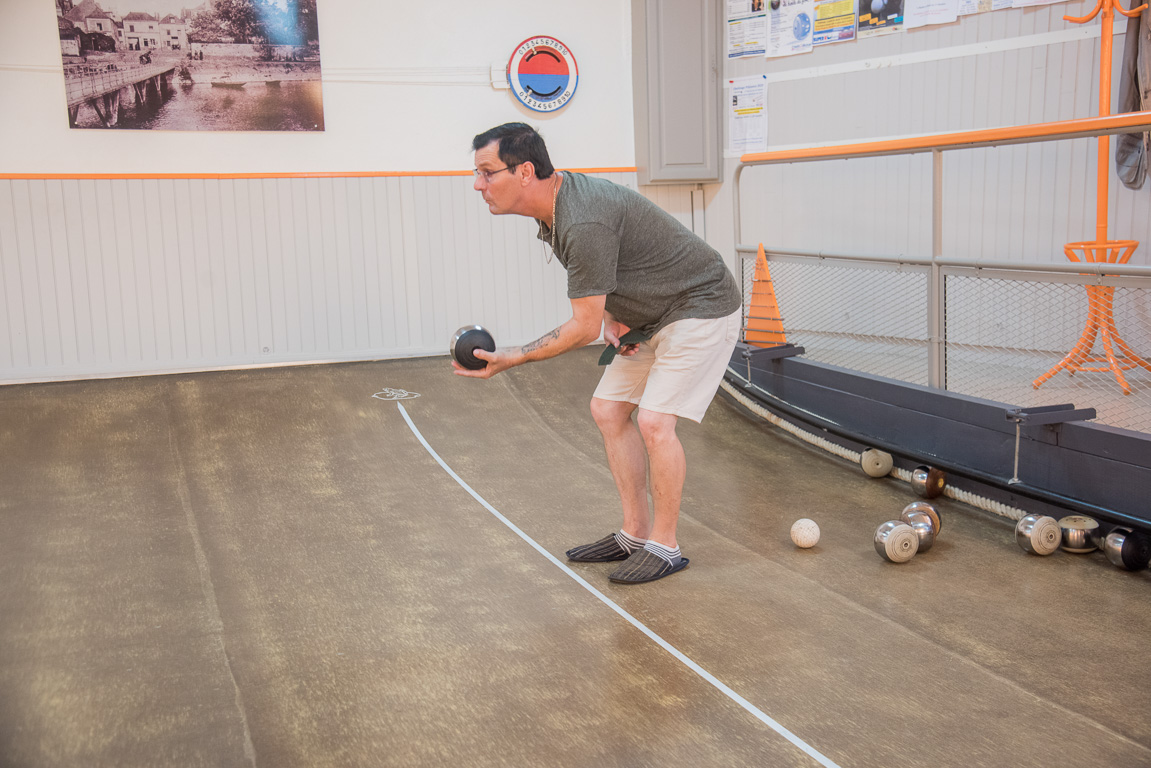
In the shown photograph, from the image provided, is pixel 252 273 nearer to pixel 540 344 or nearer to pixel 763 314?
pixel 763 314

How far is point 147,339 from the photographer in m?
6.68

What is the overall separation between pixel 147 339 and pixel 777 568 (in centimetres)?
510

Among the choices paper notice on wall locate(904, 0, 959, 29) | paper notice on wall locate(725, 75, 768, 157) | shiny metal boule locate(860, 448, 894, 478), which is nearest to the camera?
shiny metal boule locate(860, 448, 894, 478)

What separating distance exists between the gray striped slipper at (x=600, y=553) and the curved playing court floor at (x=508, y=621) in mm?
61

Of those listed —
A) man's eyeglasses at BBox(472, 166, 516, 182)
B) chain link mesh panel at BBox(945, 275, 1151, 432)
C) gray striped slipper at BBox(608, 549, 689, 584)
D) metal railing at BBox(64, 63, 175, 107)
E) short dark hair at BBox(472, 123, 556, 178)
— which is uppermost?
metal railing at BBox(64, 63, 175, 107)

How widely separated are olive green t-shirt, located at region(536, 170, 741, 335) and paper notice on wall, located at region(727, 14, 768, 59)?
4429 mm

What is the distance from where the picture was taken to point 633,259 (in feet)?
10.6

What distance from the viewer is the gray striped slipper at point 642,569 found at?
131 inches

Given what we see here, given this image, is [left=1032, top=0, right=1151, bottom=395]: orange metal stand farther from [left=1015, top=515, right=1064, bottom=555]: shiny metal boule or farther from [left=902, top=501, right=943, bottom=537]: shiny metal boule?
[left=902, top=501, right=943, bottom=537]: shiny metal boule

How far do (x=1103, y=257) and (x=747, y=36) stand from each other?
3345mm

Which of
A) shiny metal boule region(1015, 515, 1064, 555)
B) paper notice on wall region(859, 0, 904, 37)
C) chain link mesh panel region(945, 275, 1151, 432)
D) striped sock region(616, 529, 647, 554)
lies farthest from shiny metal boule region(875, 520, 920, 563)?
paper notice on wall region(859, 0, 904, 37)

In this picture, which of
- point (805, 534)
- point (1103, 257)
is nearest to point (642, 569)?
point (805, 534)

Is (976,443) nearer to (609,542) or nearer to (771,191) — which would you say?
(609,542)

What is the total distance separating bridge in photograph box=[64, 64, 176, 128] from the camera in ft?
20.8
